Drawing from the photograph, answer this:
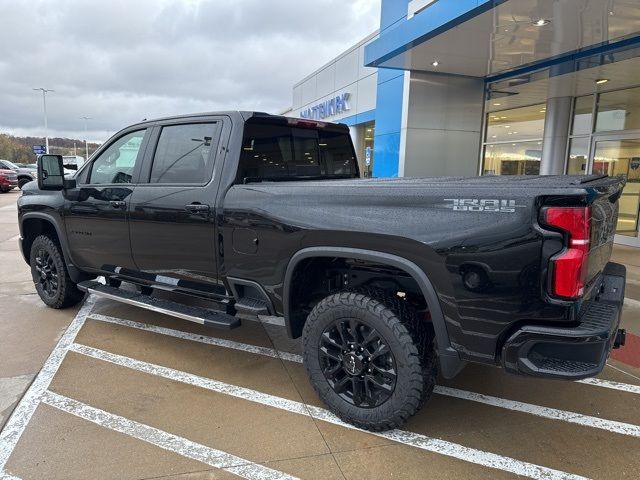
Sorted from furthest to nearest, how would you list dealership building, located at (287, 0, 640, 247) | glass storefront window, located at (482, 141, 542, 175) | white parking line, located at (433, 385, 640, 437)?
glass storefront window, located at (482, 141, 542, 175), dealership building, located at (287, 0, 640, 247), white parking line, located at (433, 385, 640, 437)

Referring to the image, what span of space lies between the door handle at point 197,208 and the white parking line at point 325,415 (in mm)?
1278

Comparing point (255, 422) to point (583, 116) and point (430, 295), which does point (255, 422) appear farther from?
point (583, 116)

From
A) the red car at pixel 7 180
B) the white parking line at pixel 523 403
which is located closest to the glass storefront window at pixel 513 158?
the white parking line at pixel 523 403

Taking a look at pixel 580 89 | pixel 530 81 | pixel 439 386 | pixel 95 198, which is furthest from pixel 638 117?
pixel 95 198

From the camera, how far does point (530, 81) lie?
10688mm

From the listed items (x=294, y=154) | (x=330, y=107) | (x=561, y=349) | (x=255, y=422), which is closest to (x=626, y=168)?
(x=294, y=154)

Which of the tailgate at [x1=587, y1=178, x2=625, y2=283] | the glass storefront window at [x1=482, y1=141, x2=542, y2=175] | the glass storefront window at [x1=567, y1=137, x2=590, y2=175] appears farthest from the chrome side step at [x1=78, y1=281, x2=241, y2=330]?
the glass storefront window at [x1=482, y1=141, x2=542, y2=175]

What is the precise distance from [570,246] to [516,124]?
1133 centimetres

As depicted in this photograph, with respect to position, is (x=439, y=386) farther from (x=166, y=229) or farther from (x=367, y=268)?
(x=166, y=229)

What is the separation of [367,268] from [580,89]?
9921 mm

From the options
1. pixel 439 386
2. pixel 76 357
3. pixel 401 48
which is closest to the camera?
pixel 439 386

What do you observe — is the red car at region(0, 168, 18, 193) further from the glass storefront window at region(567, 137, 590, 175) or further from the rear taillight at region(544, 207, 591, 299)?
the rear taillight at region(544, 207, 591, 299)

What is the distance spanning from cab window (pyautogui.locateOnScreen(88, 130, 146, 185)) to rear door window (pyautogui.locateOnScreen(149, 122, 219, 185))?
12.5 inches

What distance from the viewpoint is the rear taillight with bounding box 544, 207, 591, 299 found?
2.19m
